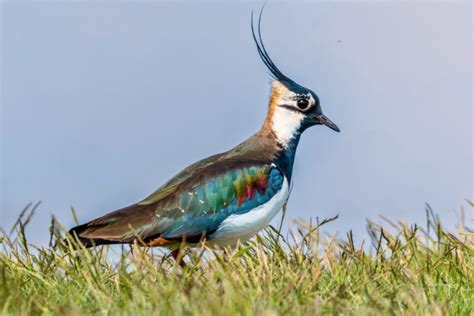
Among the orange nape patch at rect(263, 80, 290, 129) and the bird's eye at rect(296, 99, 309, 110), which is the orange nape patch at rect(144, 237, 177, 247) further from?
the bird's eye at rect(296, 99, 309, 110)

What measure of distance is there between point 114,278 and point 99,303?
83 cm

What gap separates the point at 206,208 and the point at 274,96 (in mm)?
1544

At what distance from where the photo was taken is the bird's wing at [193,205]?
771cm

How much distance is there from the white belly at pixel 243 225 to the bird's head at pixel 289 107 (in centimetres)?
102

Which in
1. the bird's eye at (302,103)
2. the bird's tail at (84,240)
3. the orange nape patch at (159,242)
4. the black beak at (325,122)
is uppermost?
the bird's eye at (302,103)

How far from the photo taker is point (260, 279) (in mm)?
6148

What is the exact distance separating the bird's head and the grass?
1104mm

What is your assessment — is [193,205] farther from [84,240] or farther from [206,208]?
[84,240]

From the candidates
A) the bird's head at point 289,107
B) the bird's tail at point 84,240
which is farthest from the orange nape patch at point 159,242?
the bird's head at point 289,107

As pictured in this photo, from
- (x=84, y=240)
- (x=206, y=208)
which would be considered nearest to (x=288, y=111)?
(x=206, y=208)

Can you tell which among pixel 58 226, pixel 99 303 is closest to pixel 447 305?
pixel 99 303

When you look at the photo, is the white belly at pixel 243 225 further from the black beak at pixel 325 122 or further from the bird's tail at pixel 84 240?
the black beak at pixel 325 122

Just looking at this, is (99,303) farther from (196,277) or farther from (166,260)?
(166,260)

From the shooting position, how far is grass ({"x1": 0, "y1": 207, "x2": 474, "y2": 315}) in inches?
218
